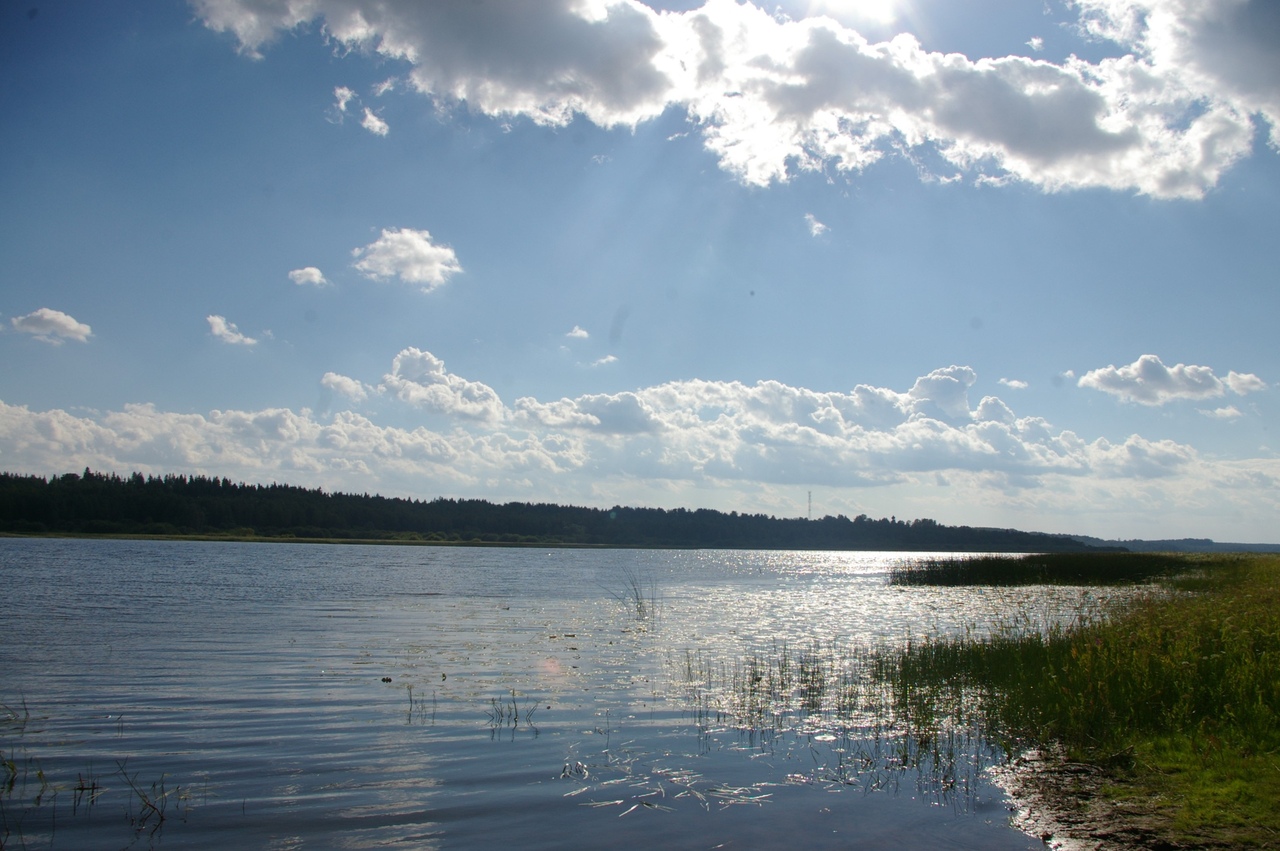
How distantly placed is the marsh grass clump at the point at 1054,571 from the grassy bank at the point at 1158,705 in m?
43.9

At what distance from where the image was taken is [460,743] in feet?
47.2

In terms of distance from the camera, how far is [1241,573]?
146 feet

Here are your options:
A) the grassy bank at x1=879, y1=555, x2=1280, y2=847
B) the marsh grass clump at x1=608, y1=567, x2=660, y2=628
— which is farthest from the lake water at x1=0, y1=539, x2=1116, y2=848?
the marsh grass clump at x1=608, y1=567, x2=660, y2=628

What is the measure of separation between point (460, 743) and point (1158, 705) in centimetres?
1159

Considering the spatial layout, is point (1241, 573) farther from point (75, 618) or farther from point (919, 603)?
point (75, 618)

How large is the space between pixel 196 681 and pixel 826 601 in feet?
128

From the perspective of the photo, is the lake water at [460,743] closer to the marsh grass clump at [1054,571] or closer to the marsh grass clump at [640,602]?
the marsh grass clump at [640,602]

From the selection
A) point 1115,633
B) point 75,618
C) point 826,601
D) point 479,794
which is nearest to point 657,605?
point 826,601

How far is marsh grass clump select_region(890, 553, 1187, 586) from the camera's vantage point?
198 ft

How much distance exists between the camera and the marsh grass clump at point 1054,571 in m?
60.2

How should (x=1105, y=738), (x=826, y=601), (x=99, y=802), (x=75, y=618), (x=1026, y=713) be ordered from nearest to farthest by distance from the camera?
(x=99, y=802) → (x=1105, y=738) → (x=1026, y=713) → (x=75, y=618) → (x=826, y=601)

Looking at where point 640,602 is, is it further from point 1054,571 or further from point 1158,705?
A: point 1054,571

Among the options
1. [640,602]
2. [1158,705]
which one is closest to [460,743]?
[1158,705]

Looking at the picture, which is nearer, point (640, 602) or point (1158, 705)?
point (1158, 705)
